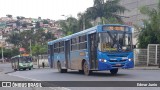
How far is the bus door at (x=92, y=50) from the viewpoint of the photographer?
21.7m

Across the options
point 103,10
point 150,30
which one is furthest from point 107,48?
point 103,10

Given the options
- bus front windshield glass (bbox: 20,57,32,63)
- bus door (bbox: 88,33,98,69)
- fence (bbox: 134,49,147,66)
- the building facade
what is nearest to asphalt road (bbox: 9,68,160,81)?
bus door (bbox: 88,33,98,69)

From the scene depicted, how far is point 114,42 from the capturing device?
2084cm

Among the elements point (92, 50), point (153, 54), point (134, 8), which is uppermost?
point (134, 8)

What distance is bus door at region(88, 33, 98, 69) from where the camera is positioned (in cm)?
2167

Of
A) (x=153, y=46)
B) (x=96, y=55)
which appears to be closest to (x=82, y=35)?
(x=96, y=55)

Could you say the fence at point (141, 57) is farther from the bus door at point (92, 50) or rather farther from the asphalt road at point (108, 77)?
the bus door at point (92, 50)

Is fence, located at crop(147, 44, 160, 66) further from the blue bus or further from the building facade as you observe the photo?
the building facade

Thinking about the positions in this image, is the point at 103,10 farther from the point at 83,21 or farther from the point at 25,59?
the point at 25,59

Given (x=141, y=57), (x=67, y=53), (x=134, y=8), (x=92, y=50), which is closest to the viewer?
(x=92, y=50)

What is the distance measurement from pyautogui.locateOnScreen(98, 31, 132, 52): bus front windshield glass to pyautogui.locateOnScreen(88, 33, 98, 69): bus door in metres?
0.69

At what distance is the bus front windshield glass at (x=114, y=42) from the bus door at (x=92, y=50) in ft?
2.26

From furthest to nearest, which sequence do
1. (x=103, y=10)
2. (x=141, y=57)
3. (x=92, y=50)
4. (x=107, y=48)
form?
(x=103, y=10) < (x=141, y=57) < (x=92, y=50) < (x=107, y=48)

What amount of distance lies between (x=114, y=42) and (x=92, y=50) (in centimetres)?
174
